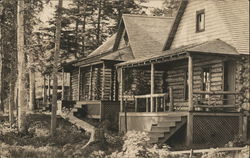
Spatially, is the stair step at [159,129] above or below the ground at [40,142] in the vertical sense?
above

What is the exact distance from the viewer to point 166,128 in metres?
19.8

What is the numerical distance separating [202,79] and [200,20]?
3367 mm

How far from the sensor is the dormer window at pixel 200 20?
2469 cm

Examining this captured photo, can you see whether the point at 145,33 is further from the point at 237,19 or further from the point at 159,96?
the point at 159,96

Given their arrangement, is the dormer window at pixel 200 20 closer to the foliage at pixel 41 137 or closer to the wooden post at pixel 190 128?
the wooden post at pixel 190 128

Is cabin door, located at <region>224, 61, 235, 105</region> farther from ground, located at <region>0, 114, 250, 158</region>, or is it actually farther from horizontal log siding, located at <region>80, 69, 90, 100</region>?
horizontal log siding, located at <region>80, 69, 90, 100</region>

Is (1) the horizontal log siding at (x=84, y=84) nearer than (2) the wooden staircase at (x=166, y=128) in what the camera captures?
No

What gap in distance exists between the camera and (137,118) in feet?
75.7

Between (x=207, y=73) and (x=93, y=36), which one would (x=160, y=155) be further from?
(x=93, y=36)

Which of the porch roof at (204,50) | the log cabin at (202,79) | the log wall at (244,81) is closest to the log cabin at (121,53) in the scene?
the log cabin at (202,79)

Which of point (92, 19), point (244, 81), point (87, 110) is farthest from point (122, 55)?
point (92, 19)

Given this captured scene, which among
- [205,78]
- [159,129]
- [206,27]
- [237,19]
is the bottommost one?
[159,129]

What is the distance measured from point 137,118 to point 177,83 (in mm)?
4655

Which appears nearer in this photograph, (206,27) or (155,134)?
(155,134)
